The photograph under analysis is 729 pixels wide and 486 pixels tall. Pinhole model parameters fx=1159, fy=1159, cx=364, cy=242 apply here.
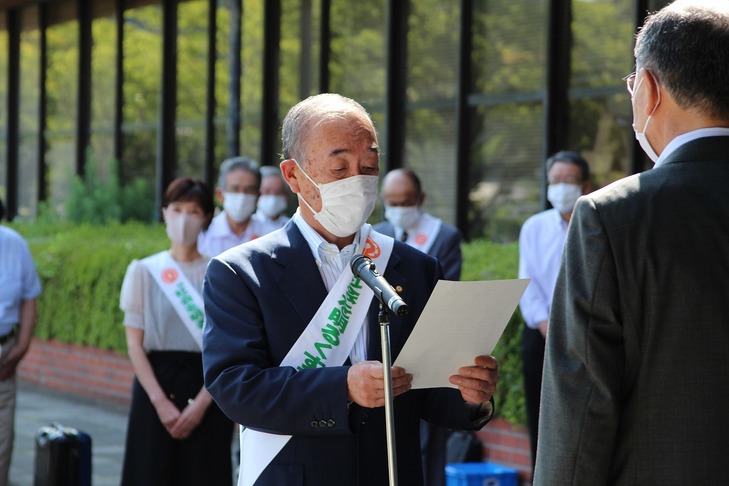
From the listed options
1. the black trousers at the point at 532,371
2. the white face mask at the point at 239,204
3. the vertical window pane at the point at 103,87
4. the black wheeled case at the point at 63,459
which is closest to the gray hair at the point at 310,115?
the black wheeled case at the point at 63,459

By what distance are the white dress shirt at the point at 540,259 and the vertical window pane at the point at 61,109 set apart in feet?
36.8

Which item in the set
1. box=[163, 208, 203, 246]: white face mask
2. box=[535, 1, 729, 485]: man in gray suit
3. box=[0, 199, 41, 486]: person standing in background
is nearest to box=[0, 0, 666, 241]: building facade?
box=[163, 208, 203, 246]: white face mask

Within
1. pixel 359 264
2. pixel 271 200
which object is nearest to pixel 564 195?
pixel 271 200

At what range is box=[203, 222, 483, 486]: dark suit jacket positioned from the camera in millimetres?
3158

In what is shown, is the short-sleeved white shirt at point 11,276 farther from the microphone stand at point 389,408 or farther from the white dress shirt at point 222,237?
the microphone stand at point 389,408

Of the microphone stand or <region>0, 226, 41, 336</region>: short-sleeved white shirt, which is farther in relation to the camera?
<region>0, 226, 41, 336</region>: short-sleeved white shirt

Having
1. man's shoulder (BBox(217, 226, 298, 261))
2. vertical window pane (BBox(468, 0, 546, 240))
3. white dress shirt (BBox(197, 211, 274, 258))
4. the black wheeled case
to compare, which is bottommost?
the black wheeled case

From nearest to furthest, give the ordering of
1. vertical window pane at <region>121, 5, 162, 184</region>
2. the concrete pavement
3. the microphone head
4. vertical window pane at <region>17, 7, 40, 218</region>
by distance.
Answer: the microphone head, the concrete pavement, vertical window pane at <region>121, 5, 162, 184</region>, vertical window pane at <region>17, 7, 40, 218</region>

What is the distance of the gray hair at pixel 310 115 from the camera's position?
339 cm

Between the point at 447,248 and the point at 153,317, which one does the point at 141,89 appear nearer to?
the point at 447,248

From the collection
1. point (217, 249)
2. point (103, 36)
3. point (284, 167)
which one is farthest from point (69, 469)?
point (103, 36)

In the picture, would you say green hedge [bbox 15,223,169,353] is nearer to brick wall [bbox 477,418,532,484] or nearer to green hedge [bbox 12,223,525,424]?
green hedge [bbox 12,223,525,424]

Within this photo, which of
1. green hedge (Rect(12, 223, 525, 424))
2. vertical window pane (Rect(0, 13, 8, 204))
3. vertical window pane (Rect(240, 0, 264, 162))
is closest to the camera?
green hedge (Rect(12, 223, 525, 424))

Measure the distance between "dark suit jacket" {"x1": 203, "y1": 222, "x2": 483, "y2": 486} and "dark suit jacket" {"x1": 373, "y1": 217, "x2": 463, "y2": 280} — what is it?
14.1ft
